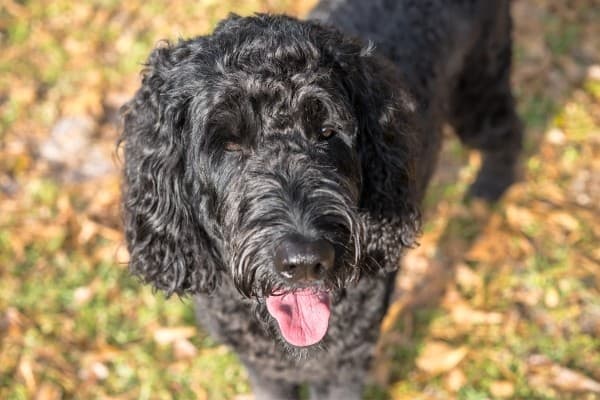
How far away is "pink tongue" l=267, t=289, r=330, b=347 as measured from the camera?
2734 millimetres

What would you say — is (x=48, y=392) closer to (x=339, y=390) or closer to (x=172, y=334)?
(x=172, y=334)

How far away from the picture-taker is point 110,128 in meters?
5.38

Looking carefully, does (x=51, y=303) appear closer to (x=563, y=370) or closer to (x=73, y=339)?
(x=73, y=339)

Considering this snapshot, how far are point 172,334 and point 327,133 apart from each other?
206 cm

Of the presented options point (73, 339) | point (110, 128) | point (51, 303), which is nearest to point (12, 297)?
point (51, 303)

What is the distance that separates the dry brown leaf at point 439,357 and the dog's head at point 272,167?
124cm

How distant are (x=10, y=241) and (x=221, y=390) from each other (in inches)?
71.5

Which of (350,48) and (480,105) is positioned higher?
(350,48)

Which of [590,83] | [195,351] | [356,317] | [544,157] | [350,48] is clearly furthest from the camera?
[590,83]

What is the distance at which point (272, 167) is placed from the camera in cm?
252

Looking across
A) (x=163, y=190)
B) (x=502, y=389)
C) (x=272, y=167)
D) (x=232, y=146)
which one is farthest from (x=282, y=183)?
(x=502, y=389)

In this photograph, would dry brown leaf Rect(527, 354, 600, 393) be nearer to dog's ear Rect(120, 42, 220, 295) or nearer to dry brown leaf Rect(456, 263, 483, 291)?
dry brown leaf Rect(456, 263, 483, 291)

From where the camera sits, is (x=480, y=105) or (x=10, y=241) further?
(x=10, y=241)

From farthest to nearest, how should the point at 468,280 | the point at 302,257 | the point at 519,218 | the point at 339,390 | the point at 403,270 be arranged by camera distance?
the point at 519,218 < the point at 403,270 < the point at 468,280 < the point at 339,390 < the point at 302,257
